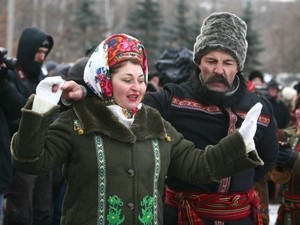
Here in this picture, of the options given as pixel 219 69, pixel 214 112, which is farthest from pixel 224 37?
pixel 214 112

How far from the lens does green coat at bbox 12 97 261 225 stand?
9.08ft

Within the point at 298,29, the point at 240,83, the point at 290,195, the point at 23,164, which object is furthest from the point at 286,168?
the point at 298,29

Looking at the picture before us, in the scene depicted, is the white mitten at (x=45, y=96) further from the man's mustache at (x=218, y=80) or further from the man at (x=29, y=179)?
the man at (x=29, y=179)

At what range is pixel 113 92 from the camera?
287 centimetres

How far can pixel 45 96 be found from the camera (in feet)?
8.63

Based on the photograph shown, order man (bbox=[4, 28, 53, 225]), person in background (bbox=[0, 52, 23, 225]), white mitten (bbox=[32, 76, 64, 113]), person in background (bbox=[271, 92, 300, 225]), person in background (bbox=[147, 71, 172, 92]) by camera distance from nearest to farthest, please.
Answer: white mitten (bbox=[32, 76, 64, 113]) < person in background (bbox=[271, 92, 300, 225]) < person in background (bbox=[0, 52, 23, 225]) < man (bbox=[4, 28, 53, 225]) < person in background (bbox=[147, 71, 172, 92])

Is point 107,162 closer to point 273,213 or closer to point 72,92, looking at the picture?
point 72,92

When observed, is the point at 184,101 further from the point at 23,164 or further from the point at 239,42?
the point at 23,164

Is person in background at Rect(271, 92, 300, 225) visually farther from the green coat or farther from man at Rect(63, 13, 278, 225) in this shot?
the green coat

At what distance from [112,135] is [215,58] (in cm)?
96

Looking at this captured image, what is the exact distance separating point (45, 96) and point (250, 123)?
100 centimetres

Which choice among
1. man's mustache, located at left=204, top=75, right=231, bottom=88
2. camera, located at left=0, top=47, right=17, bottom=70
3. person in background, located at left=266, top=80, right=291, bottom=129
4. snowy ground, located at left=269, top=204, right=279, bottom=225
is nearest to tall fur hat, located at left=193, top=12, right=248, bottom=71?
man's mustache, located at left=204, top=75, right=231, bottom=88

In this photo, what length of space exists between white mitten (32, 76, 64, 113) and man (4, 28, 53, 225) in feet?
8.96

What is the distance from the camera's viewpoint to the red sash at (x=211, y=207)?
340 cm
